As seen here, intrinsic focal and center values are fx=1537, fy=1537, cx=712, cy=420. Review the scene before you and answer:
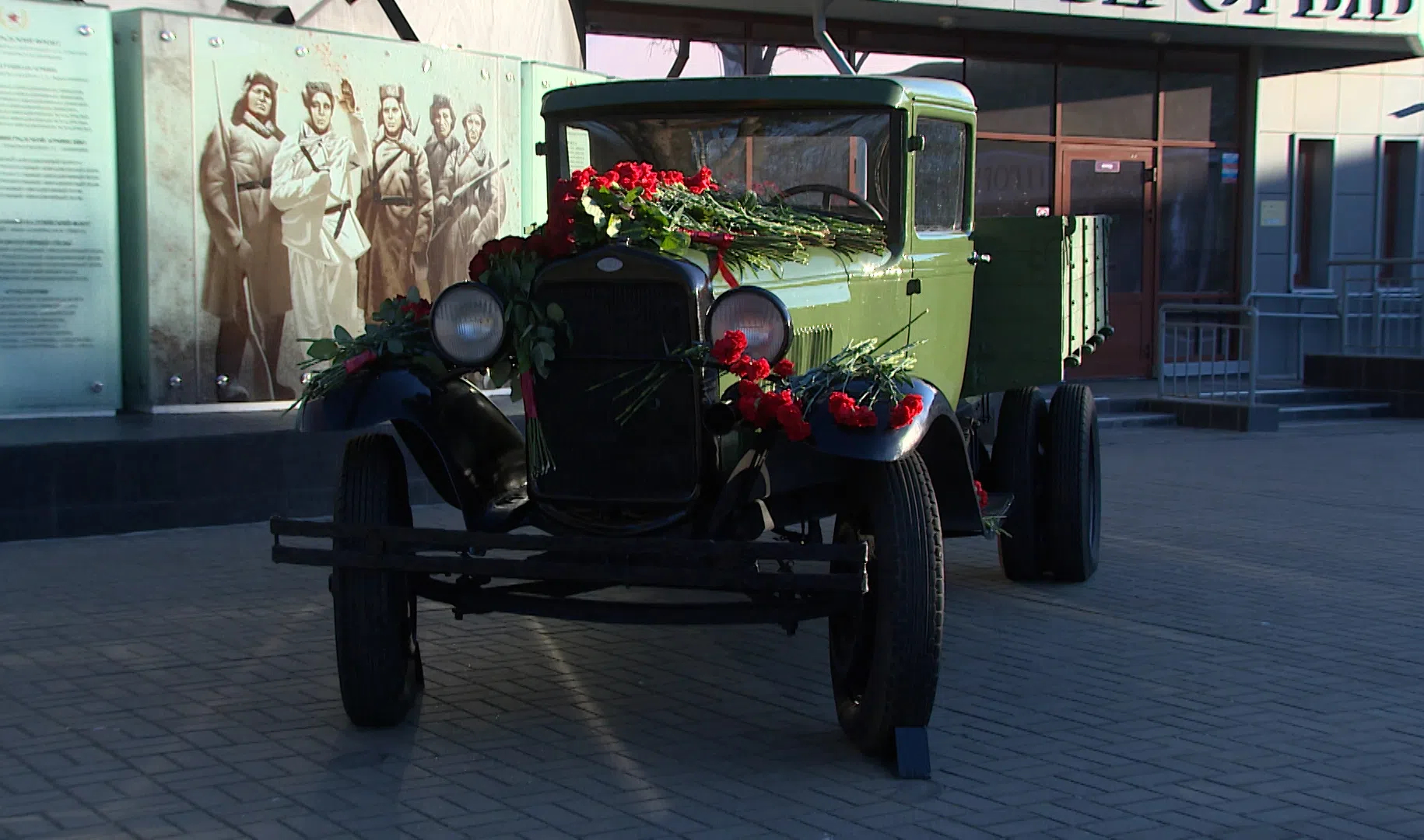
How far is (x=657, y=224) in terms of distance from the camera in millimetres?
4781

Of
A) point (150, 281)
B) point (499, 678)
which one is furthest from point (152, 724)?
point (150, 281)

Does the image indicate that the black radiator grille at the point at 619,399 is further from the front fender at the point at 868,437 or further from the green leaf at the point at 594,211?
the front fender at the point at 868,437

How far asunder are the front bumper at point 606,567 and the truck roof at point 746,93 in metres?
1.96

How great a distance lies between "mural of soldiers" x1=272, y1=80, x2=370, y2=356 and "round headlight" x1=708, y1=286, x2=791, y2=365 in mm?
6131

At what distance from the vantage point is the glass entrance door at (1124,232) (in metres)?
16.8

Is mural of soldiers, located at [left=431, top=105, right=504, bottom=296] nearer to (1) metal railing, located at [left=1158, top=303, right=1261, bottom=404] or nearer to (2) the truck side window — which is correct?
(2) the truck side window

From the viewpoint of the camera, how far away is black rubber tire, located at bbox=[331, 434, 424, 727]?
4.67 m

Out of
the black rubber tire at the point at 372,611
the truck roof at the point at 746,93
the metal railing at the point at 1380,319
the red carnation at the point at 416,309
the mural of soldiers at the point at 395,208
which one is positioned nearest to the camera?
the black rubber tire at the point at 372,611

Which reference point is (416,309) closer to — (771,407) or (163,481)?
(771,407)

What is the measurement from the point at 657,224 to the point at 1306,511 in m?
6.29

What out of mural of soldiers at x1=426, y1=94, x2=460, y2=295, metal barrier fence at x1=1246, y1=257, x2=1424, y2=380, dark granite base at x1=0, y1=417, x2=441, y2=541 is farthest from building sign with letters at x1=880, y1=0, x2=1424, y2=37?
dark granite base at x1=0, y1=417, x2=441, y2=541

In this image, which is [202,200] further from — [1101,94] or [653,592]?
[1101,94]

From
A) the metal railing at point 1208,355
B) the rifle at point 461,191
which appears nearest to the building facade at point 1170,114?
the metal railing at point 1208,355

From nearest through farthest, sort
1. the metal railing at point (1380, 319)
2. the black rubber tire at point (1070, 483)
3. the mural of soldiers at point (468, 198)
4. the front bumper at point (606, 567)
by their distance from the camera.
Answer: the front bumper at point (606, 567) → the black rubber tire at point (1070, 483) → the mural of soldiers at point (468, 198) → the metal railing at point (1380, 319)
